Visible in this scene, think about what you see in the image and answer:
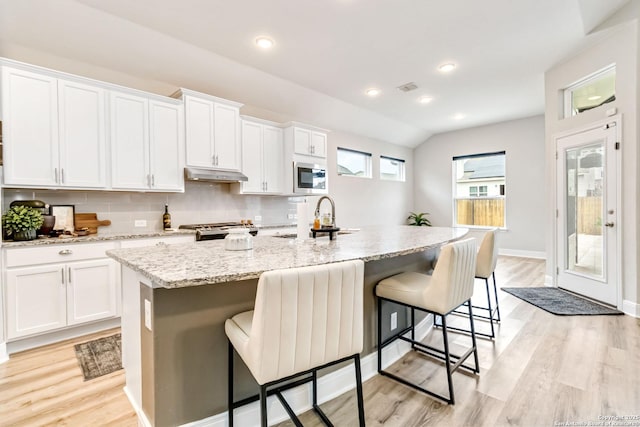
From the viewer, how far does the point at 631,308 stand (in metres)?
3.14

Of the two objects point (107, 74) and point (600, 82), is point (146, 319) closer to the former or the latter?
point (107, 74)

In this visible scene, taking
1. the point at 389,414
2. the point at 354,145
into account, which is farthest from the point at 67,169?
the point at 354,145

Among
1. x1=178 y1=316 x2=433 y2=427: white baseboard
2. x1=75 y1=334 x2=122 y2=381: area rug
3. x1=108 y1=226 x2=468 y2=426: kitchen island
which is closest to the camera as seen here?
x1=108 y1=226 x2=468 y2=426: kitchen island

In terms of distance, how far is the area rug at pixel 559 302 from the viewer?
324 cm

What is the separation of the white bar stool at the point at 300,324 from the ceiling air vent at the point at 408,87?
4.02 metres

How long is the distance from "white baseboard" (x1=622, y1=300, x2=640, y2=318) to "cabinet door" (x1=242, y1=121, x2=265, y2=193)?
4.45 m

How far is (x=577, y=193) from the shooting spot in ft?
12.8

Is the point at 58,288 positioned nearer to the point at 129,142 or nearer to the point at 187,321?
the point at 129,142

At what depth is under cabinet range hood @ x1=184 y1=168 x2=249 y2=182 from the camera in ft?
11.6

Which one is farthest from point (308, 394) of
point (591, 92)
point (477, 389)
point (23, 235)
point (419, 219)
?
point (419, 219)

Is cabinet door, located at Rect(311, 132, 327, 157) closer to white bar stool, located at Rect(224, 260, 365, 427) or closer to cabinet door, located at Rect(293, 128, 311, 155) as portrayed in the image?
cabinet door, located at Rect(293, 128, 311, 155)

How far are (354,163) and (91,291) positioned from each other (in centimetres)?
500

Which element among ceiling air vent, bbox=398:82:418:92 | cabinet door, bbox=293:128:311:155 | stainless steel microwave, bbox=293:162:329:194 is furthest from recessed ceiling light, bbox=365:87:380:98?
stainless steel microwave, bbox=293:162:329:194

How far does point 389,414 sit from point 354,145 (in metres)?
5.28
